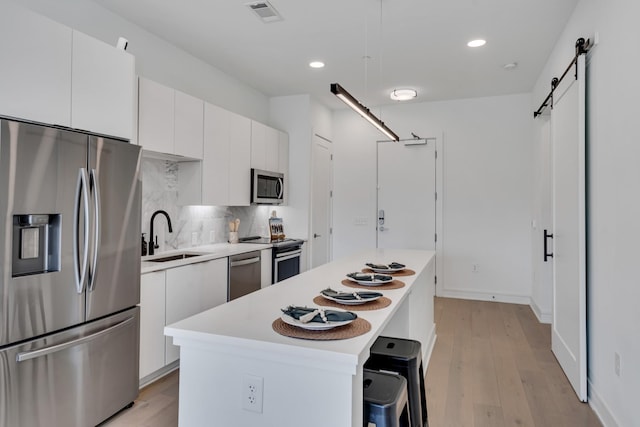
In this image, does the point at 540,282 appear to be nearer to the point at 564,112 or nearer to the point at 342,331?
the point at 564,112

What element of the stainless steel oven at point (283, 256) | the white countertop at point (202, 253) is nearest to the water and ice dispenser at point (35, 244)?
the white countertop at point (202, 253)

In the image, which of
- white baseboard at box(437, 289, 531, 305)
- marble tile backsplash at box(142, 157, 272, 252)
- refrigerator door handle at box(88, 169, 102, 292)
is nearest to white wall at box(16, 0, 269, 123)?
marble tile backsplash at box(142, 157, 272, 252)

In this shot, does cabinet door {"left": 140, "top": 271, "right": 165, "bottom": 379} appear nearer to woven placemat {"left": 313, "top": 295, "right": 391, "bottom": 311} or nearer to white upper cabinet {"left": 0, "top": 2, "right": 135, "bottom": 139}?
white upper cabinet {"left": 0, "top": 2, "right": 135, "bottom": 139}

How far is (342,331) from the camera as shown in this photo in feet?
4.82

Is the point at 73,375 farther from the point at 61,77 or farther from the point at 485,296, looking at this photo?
the point at 485,296

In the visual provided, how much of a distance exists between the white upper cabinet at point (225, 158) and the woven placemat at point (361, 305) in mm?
2194

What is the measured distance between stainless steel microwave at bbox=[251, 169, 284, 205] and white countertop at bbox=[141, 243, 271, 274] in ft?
1.90

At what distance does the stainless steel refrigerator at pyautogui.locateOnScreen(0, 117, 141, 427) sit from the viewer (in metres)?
1.90

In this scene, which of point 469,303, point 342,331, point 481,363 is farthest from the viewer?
point 469,303

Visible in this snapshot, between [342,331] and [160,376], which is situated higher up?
[342,331]

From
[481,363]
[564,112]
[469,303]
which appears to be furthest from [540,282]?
[564,112]

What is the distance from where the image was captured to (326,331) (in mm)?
1464

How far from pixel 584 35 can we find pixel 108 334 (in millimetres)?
3788

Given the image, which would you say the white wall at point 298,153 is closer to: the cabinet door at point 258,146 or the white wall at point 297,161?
the white wall at point 297,161
